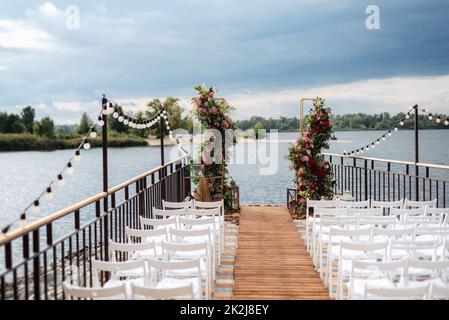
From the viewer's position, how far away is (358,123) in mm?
16891

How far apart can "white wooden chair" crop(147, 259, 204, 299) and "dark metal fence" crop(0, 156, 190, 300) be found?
2.06ft

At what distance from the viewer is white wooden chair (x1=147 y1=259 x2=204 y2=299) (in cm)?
339

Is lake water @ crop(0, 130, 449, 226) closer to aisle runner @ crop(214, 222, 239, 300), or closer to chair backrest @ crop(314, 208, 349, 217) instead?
aisle runner @ crop(214, 222, 239, 300)

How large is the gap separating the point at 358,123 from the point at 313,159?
8787 millimetres

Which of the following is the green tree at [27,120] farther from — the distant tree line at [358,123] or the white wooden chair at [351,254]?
the white wooden chair at [351,254]

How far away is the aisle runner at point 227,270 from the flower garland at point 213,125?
70.3 inches

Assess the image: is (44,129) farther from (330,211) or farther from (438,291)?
(438,291)

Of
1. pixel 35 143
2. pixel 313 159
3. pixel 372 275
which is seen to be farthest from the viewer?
pixel 35 143

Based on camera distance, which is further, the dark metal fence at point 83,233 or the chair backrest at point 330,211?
the chair backrest at point 330,211

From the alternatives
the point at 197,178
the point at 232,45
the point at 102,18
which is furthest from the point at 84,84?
the point at 197,178

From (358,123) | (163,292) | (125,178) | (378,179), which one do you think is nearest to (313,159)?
(378,179)

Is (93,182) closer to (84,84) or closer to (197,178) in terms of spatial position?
(197,178)

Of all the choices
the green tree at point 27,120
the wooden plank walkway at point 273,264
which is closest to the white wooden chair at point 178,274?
the wooden plank walkway at point 273,264

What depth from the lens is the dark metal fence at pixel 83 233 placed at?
9.92 feet
